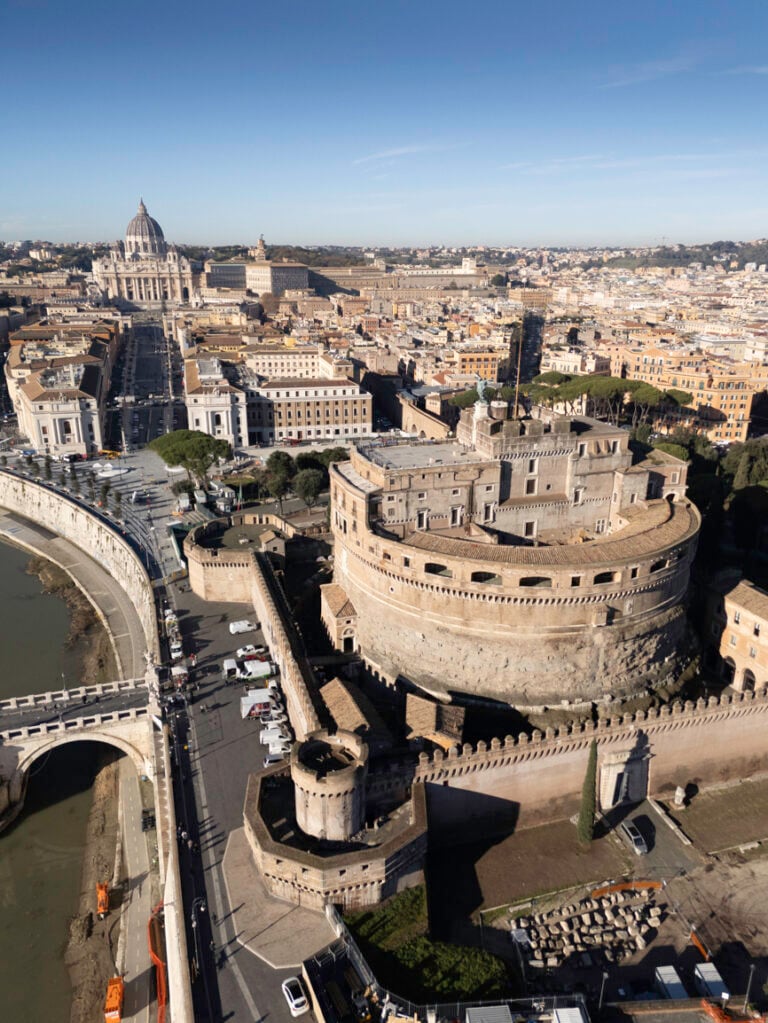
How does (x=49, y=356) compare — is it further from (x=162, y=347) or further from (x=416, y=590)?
(x=416, y=590)

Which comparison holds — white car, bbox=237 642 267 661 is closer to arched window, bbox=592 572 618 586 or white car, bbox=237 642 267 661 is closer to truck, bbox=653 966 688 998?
arched window, bbox=592 572 618 586

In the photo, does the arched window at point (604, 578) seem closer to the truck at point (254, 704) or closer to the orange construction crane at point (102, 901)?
the truck at point (254, 704)

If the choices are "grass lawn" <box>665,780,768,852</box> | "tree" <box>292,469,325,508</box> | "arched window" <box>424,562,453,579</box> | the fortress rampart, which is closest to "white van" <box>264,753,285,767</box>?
the fortress rampart

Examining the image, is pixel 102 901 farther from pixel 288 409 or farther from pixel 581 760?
pixel 288 409

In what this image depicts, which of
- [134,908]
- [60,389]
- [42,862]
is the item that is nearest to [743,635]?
[134,908]

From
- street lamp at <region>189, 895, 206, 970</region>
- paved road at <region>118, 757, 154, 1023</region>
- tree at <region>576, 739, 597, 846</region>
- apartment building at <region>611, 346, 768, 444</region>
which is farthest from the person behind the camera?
apartment building at <region>611, 346, 768, 444</region>
